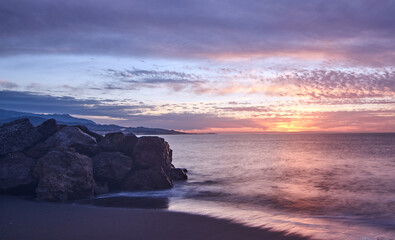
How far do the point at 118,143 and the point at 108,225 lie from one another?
10.0 meters

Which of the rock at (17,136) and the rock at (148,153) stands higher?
the rock at (17,136)

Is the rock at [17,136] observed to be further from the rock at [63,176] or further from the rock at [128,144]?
the rock at [128,144]

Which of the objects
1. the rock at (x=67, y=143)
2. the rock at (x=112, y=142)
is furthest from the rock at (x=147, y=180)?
the rock at (x=67, y=143)

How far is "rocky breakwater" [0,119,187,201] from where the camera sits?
529 inches

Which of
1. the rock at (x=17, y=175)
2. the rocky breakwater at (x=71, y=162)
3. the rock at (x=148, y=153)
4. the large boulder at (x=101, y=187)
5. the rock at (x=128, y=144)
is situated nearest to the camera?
the rocky breakwater at (x=71, y=162)

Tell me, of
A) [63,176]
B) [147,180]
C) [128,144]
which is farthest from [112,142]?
[63,176]

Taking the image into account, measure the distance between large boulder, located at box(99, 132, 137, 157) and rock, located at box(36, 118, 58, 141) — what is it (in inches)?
115

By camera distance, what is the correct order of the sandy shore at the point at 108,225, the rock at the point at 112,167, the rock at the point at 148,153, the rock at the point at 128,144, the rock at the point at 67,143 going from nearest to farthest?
the sandy shore at the point at 108,225, the rock at the point at 67,143, the rock at the point at 112,167, the rock at the point at 148,153, the rock at the point at 128,144

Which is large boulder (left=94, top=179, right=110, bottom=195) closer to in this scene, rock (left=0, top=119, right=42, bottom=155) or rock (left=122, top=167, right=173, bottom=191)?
rock (left=122, top=167, right=173, bottom=191)

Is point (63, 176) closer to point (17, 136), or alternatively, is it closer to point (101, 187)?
point (101, 187)

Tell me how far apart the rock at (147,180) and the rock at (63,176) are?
2.83 m

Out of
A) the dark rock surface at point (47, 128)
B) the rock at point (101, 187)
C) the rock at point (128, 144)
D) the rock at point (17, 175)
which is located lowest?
the rock at point (101, 187)

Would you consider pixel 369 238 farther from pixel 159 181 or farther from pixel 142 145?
pixel 142 145

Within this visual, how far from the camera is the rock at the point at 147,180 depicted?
55.2 ft
